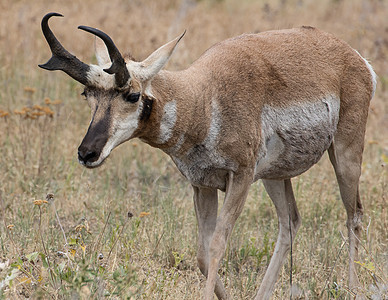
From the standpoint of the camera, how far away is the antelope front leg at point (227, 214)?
16.9 ft

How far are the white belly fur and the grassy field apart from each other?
2.64ft

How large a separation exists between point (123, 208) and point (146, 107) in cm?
251

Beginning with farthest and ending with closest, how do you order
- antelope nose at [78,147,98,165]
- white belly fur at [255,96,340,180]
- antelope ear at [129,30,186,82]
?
white belly fur at [255,96,340,180], antelope ear at [129,30,186,82], antelope nose at [78,147,98,165]

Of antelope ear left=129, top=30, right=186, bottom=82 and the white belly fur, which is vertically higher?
antelope ear left=129, top=30, right=186, bottom=82

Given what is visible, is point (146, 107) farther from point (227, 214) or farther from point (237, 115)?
point (227, 214)

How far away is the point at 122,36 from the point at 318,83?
6.63 meters

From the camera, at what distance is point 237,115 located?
5.20 meters

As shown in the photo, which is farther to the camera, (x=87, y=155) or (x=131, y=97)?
(x=131, y=97)

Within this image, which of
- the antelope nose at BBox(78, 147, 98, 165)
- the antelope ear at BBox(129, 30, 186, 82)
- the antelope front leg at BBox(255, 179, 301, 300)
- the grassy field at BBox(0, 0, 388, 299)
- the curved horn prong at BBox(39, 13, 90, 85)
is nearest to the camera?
the antelope nose at BBox(78, 147, 98, 165)

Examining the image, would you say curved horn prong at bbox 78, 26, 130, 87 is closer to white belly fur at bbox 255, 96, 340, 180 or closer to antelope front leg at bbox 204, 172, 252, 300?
antelope front leg at bbox 204, 172, 252, 300

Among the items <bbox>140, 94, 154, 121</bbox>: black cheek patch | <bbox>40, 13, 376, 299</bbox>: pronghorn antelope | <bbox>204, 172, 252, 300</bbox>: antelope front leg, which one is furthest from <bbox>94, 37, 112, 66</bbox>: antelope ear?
<bbox>204, 172, 252, 300</bbox>: antelope front leg

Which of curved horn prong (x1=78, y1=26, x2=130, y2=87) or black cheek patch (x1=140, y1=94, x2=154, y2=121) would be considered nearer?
curved horn prong (x1=78, y1=26, x2=130, y2=87)

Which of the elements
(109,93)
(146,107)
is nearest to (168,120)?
(146,107)

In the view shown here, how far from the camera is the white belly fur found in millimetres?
5547
